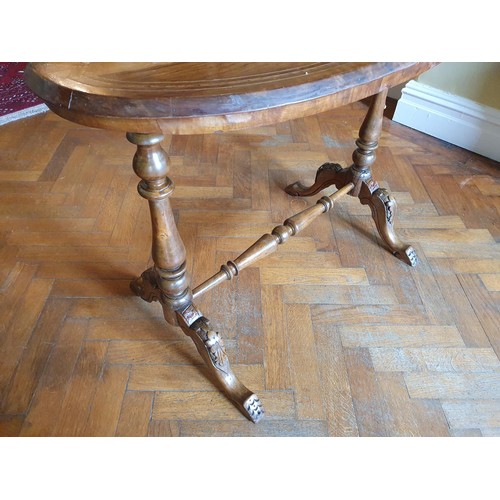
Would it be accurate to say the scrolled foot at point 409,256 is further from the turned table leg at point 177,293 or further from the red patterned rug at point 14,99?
the red patterned rug at point 14,99

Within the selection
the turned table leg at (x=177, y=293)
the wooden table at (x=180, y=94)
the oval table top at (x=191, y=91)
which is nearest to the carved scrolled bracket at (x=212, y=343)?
the turned table leg at (x=177, y=293)

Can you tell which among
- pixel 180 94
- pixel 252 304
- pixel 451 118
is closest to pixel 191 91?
pixel 180 94

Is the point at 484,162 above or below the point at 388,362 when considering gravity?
above

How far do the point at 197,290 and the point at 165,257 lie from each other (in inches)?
6.5

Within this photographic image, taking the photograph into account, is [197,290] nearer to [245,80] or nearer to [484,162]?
[245,80]

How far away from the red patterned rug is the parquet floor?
0.27m

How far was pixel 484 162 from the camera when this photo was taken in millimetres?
1728

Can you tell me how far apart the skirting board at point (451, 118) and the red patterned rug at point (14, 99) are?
1.61 meters

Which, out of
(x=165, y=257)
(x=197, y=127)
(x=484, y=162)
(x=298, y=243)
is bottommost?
(x=298, y=243)

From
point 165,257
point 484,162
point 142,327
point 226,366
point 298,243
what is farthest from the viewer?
point 484,162

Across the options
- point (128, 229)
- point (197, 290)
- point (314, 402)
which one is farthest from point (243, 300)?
point (128, 229)

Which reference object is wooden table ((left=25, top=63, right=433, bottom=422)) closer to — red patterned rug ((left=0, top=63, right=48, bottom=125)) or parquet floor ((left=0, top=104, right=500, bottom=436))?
parquet floor ((left=0, top=104, right=500, bottom=436))

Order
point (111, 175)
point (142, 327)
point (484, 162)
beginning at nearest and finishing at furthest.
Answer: point (142, 327) < point (111, 175) < point (484, 162)

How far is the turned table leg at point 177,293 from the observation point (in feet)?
2.57
